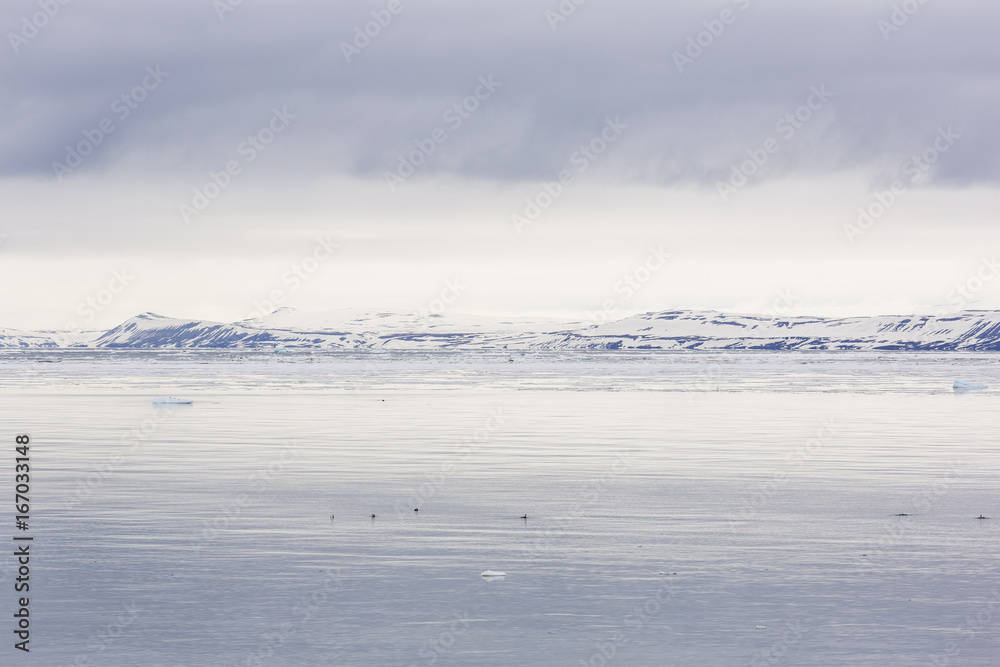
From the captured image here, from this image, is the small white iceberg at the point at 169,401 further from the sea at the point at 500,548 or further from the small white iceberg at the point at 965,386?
the small white iceberg at the point at 965,386

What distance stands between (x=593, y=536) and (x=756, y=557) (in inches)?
106

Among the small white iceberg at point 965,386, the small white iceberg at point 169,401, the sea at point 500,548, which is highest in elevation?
the small white iceberg at point 169,401

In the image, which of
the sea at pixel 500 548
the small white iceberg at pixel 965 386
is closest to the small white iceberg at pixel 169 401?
the sea at pixel 500 548

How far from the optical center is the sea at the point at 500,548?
1187 cm

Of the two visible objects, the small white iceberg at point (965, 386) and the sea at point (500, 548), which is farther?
the small white iceberg at point (965, 386)

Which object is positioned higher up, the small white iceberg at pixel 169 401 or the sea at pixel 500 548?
the small white iceberg at pixel 169 401

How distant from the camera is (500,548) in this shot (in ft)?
54.6

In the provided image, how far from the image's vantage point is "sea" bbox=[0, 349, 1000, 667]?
1187 cm

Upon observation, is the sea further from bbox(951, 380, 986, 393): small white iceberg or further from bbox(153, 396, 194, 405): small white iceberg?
bbox(951, 380, 986, 393): small white iceberg

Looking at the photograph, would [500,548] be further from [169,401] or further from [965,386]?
[965,386]

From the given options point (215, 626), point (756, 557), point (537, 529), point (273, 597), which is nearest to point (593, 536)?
point (537, 529)

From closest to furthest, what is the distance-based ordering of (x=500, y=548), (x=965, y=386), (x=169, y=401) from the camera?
(x=500, y=548) → (x=169, y=401) → (x=965, y=386)

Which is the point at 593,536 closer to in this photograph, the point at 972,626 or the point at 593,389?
the point at 972,626

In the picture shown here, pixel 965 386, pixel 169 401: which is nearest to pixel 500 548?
pixel 169 401
